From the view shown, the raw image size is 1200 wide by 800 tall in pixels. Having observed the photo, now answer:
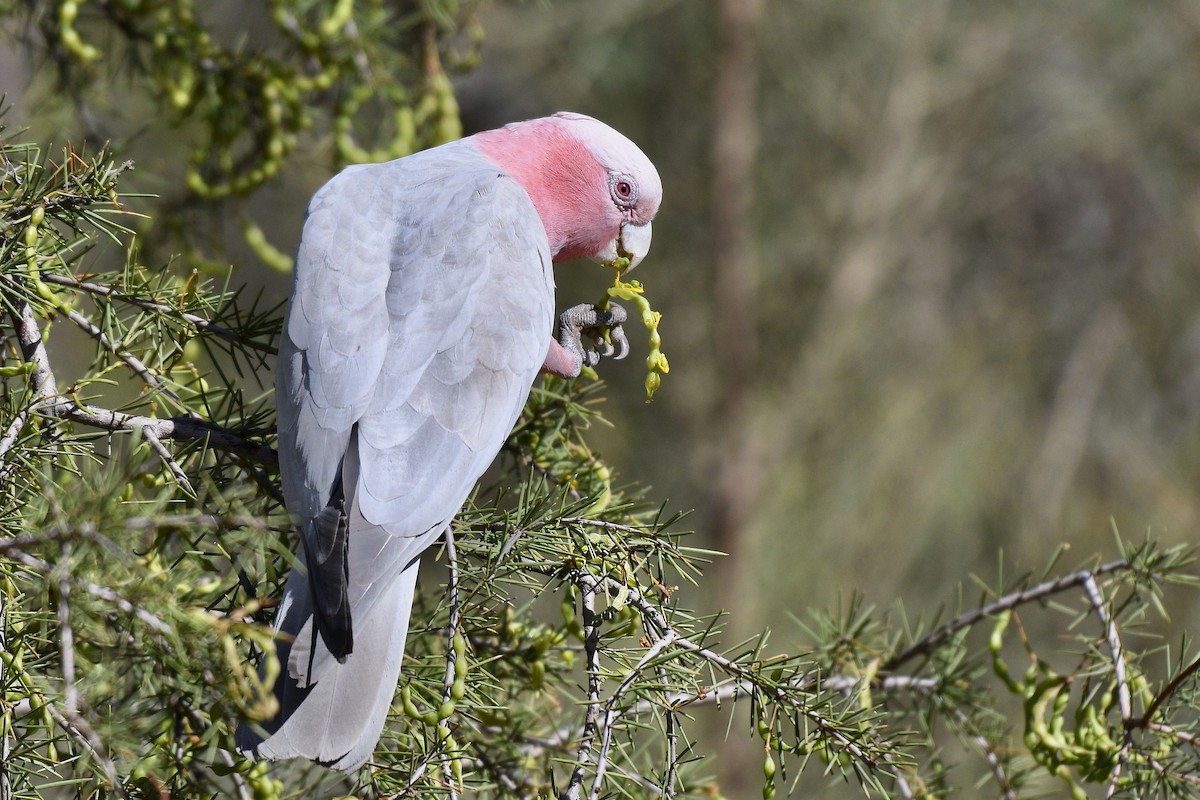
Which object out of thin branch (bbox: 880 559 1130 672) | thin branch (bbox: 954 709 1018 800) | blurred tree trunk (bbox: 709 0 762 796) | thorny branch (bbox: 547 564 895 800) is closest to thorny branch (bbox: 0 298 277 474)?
thorny branch (bbox: 547 564 895 800)

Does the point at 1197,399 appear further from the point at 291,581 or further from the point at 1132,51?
the point at 291,581

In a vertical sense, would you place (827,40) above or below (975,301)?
above

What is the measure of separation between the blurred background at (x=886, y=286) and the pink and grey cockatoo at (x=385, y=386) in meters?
2.90

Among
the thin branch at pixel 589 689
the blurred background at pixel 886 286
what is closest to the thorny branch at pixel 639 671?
the thin branch at pixel 589 689

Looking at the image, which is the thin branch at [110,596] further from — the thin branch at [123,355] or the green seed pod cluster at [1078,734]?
the green seed pod cluster at [1078,734]

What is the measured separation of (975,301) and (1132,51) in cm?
141

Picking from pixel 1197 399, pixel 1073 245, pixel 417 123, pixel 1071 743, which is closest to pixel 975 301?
pixel 1073 245

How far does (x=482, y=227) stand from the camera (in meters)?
1.50

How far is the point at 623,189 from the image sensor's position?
1812 mm

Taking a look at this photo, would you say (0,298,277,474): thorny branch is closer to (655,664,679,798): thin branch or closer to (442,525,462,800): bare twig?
(442,525,462,800): bare twig

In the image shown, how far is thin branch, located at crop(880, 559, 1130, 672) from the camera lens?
1.36 metres

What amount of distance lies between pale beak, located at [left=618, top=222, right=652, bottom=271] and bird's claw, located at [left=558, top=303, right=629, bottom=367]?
18 cm

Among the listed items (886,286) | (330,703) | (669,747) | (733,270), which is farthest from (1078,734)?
(886,286)

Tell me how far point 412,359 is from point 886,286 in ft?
12.8
